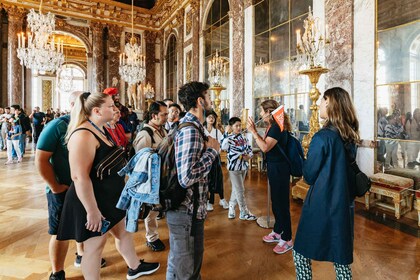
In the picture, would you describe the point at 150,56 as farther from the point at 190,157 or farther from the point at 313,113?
the point at 190,157

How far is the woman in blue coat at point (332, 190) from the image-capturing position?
1712mm

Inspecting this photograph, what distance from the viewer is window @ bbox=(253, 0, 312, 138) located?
6.79m

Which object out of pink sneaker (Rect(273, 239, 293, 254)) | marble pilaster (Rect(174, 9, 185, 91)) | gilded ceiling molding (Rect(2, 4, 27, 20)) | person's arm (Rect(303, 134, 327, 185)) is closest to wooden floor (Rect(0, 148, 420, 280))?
pink sneaker (Rect(273, 239, 293, 254))

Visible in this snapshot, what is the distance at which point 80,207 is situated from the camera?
6.18 ft

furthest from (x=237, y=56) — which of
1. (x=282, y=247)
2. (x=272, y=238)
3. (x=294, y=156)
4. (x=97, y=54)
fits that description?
(x=97, y=54)

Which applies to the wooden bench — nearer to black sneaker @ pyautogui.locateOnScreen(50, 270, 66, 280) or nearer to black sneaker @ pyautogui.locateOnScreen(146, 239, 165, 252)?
black sneaker @ pyautogui.locateOnScreen(146, 239, 165, 252)

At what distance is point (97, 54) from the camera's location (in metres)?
15.4

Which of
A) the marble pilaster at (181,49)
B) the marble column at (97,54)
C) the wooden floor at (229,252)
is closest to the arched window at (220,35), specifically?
the marble pilaster at (181,49)

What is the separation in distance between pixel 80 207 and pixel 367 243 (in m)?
3.35

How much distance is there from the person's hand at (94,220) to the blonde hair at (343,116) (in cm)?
174

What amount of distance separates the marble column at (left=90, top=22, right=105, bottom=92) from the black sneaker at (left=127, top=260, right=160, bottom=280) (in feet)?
47.6

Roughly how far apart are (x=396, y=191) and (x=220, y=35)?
335 inches

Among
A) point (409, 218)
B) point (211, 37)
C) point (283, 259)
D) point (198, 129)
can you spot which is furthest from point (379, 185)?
point (211, 37)

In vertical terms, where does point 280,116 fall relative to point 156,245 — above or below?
above
